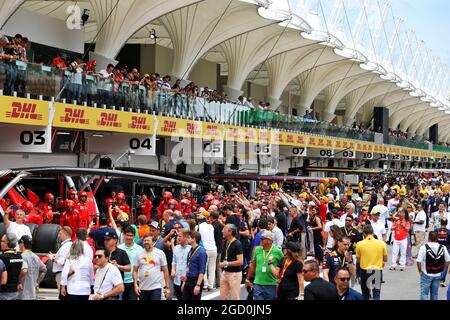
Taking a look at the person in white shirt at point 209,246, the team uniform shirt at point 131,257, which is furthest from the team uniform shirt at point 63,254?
the person in white shirt at point 209,246

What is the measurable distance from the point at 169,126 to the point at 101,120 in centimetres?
409

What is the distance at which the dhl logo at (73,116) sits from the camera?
2039 cm

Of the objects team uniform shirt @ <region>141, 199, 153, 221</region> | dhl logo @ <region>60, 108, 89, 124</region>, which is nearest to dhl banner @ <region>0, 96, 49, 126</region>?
dhl logo @ <region>60, 108, 89, 124</region>

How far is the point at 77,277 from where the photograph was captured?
926 centimetres

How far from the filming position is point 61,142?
83.0 ft

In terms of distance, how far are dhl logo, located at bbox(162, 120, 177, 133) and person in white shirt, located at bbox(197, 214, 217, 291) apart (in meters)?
11.3

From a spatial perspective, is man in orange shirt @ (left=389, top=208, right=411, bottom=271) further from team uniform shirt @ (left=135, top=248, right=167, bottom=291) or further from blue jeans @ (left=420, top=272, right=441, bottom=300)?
team uniform shirt @ (left=135, top=248, right=167, bottom=291)

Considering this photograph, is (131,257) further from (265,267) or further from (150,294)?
(265,267)

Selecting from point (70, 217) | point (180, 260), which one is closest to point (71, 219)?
point (70, 217)

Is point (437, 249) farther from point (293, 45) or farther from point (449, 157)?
point (449, 157)

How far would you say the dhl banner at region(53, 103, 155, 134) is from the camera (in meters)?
20.3

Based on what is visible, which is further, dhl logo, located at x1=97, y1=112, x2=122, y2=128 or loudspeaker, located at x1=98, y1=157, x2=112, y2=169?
loudspeaker, located at x1=98, y1=157, x2=112, y2=169

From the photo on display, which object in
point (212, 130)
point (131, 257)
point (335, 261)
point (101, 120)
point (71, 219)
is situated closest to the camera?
point (131, 257)
